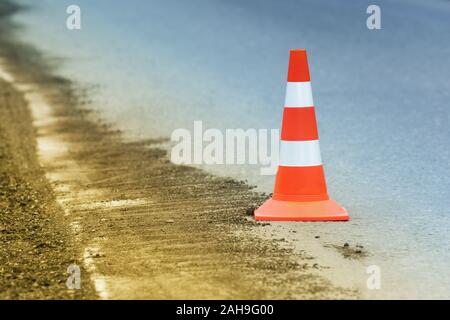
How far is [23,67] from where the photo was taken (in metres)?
17.0

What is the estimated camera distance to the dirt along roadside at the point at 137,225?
5.92 metres

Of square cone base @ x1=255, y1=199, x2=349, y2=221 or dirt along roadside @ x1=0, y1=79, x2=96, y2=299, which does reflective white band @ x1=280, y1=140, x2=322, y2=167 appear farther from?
dirt along roadside @ x1=0, y1=79, x2=96, y2=299

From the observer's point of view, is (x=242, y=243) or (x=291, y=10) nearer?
(x=242, y=243)

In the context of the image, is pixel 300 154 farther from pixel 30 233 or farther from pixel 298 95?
pixel 30 233

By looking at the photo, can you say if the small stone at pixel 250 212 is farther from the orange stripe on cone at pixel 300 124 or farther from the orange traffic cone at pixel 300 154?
the orange stripe on cone at pixel 300 124

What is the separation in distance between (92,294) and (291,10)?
1439cm

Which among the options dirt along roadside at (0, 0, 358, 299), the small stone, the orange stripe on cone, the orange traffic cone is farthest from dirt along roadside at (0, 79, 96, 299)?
the orange stripe on cone

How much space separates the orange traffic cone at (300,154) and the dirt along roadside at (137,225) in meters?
0.35

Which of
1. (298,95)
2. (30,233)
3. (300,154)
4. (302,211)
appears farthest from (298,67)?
(30,233)

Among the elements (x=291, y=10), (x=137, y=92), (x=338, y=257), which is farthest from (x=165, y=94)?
(x=338, y=257)

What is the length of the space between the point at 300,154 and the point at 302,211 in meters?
0.38
